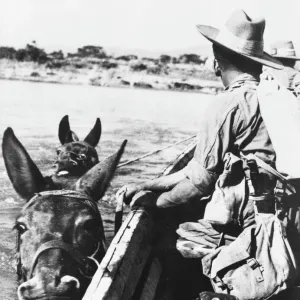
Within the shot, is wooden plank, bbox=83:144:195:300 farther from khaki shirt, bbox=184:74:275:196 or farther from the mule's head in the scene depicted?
the mule's head

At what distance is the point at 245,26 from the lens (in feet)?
11.1

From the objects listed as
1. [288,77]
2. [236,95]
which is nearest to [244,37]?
[236,95]

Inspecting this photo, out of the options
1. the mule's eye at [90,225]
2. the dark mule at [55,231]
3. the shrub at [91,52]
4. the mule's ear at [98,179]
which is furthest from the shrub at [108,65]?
the mule's eye at [90,225]

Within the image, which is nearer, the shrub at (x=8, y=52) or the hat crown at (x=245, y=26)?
the hat crown at (x=245, y=26)

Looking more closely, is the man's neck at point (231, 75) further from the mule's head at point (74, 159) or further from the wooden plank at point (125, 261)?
the mule's head at point (74, 159)

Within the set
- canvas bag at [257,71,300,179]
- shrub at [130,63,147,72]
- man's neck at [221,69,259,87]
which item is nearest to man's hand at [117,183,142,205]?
man's neck at [221,69,259,87]

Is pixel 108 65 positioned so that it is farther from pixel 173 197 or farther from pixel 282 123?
pixel 282 123

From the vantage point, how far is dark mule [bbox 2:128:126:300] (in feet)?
9.84

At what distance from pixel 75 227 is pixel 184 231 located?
2.70 feet

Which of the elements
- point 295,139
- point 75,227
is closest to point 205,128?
point 295,139

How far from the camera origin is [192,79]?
1054 inches

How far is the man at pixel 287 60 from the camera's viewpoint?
24.2 feet

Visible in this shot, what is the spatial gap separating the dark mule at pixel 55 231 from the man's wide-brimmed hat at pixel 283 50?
4693 mm

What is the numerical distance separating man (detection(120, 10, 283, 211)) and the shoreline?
1964 centimetres
